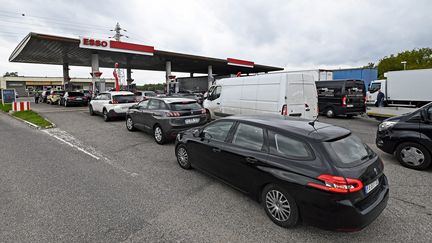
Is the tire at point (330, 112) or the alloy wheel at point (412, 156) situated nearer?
the alloy wheel at point (412, 156)

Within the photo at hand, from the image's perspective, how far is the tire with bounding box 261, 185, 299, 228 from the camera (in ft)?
8.98

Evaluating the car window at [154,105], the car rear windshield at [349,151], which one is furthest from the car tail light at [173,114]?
the car rear windshield at [349,151]

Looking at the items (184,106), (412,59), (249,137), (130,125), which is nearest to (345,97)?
(184,106)

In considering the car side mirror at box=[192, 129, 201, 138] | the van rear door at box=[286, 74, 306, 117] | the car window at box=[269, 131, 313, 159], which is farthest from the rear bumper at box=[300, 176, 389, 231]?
the van rear door at box=[286, 74, 306, 117]

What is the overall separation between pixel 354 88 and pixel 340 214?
1218cm

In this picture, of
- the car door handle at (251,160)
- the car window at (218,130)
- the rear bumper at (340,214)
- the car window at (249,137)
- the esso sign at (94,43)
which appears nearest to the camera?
the rear bumper at (340,214)

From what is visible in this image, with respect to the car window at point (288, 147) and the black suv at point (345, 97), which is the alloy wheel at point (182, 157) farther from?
the black suv at point (345, 97)

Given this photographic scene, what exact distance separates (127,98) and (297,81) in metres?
8.53

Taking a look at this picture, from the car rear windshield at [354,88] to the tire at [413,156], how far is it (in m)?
8.15

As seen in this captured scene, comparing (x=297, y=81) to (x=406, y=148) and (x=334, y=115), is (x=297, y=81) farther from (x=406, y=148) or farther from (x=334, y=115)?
(x=334, y=115)

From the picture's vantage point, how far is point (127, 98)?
1175 cm

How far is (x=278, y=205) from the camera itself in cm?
291

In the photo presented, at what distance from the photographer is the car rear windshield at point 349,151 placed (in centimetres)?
267

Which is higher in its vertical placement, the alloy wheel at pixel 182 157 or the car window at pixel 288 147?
the car window at pixel 288 147
